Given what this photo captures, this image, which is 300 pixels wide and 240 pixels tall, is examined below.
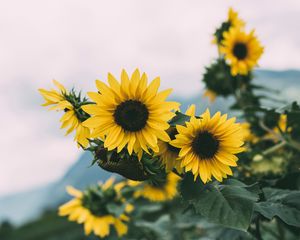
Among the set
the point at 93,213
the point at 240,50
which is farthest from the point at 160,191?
the point at 240,50

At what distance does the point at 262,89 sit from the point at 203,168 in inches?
59.2

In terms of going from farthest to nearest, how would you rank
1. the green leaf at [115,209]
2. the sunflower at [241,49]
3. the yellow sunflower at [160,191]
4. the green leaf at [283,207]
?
the yellow sunflower at [160,191]
the sunflower at [241,49]
the green leaf at [115,209]
the green leaf at [283,207]

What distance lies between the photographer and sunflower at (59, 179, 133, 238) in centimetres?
211

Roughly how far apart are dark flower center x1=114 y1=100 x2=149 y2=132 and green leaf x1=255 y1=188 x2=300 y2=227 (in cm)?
32

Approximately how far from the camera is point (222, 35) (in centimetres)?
241

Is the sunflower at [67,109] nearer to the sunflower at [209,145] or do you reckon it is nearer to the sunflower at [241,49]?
the sunflower at [209,145]

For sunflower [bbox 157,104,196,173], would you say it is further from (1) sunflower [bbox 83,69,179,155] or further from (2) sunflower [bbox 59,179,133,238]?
(2) sunflower [bbox 59,179,133,238]

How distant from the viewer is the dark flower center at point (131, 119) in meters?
1.02

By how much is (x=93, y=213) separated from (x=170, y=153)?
1175mm

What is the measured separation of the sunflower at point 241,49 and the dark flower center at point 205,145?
1.27m

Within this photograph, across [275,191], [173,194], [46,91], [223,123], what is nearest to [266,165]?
[275,191]

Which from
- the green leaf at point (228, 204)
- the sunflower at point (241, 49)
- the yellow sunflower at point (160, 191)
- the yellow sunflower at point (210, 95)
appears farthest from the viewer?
the yellow sunflower at point (160, 191)

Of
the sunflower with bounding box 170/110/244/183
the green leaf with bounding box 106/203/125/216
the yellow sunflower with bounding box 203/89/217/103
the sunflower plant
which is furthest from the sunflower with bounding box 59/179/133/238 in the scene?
the sunflower with bounding box 170/110/244/183

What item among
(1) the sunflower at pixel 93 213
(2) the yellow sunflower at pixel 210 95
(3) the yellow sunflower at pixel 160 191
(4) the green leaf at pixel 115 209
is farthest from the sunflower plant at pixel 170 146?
(3) the yellow sunflower at pixel 160 191
